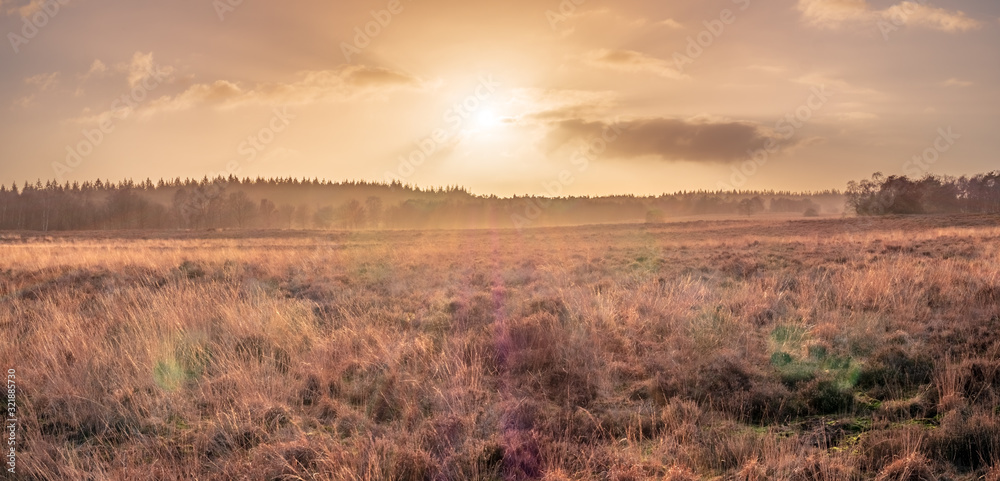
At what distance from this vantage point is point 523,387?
18.1ft

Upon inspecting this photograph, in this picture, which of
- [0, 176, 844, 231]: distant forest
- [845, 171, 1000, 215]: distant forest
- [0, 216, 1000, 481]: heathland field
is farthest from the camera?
[0, 176, 844, 231]: distant forest

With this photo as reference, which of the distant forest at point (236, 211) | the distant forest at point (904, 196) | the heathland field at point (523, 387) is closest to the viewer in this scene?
the heathland field at point (523, 387)

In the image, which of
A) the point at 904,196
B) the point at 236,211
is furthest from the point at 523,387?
the point at 236,211

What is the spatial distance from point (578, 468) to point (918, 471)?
2.46 meters

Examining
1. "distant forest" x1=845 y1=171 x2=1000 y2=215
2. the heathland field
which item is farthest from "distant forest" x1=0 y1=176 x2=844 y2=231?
the heathland field

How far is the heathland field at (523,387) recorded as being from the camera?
155 inches

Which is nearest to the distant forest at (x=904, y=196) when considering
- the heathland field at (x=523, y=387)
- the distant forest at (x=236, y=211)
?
the distant forest at (x=236, y=211)

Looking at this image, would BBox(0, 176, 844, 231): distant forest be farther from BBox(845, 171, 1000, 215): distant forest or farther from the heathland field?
the heathland field

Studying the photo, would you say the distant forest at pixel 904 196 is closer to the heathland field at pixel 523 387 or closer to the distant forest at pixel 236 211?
the distant forest at pixel 236 211

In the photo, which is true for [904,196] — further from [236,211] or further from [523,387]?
[236,211]

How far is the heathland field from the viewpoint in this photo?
155 inches

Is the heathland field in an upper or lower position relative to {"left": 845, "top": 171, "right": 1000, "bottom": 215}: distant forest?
lower

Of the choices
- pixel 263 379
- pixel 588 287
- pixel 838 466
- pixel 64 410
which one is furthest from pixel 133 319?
pixel 838 466

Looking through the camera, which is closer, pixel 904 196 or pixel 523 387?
pixel 523 387
